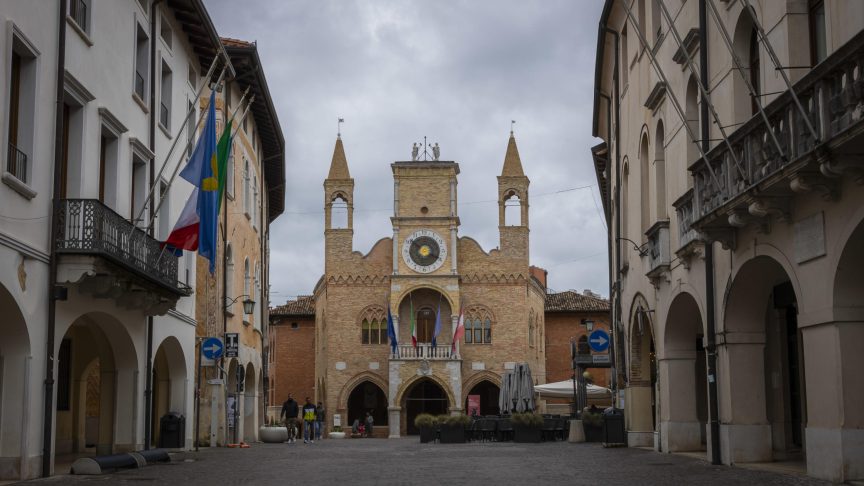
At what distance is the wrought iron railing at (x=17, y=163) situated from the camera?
14953mm

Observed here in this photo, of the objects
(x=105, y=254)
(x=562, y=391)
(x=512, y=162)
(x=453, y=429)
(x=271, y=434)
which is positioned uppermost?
(x=512, y=162)

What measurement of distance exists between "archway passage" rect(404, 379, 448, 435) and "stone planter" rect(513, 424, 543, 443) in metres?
24.9

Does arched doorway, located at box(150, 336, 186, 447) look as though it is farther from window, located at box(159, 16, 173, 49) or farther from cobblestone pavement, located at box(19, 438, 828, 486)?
window, located at box(159, 16, 173, 49)

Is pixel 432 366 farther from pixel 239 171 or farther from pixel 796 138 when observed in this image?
pixel 796 138

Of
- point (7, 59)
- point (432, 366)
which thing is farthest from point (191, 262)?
point (432, 366)

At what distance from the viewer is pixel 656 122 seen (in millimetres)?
23016

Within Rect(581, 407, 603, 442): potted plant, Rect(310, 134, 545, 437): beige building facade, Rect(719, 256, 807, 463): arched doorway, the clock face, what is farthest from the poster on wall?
Rect(719, 256, 807, 463): arched doorway

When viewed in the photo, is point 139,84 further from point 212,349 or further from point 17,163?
point 17,163

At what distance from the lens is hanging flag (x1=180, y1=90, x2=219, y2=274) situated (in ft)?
64.7

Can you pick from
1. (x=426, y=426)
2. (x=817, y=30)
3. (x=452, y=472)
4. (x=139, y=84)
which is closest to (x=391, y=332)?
(x=426, y=426)

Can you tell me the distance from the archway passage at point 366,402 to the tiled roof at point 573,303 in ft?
45.1

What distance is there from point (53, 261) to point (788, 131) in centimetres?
1026

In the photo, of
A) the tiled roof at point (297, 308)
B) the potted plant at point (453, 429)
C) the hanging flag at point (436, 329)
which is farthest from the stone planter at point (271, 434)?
the tiled roof at point (297, 308)

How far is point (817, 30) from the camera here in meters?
14.2
